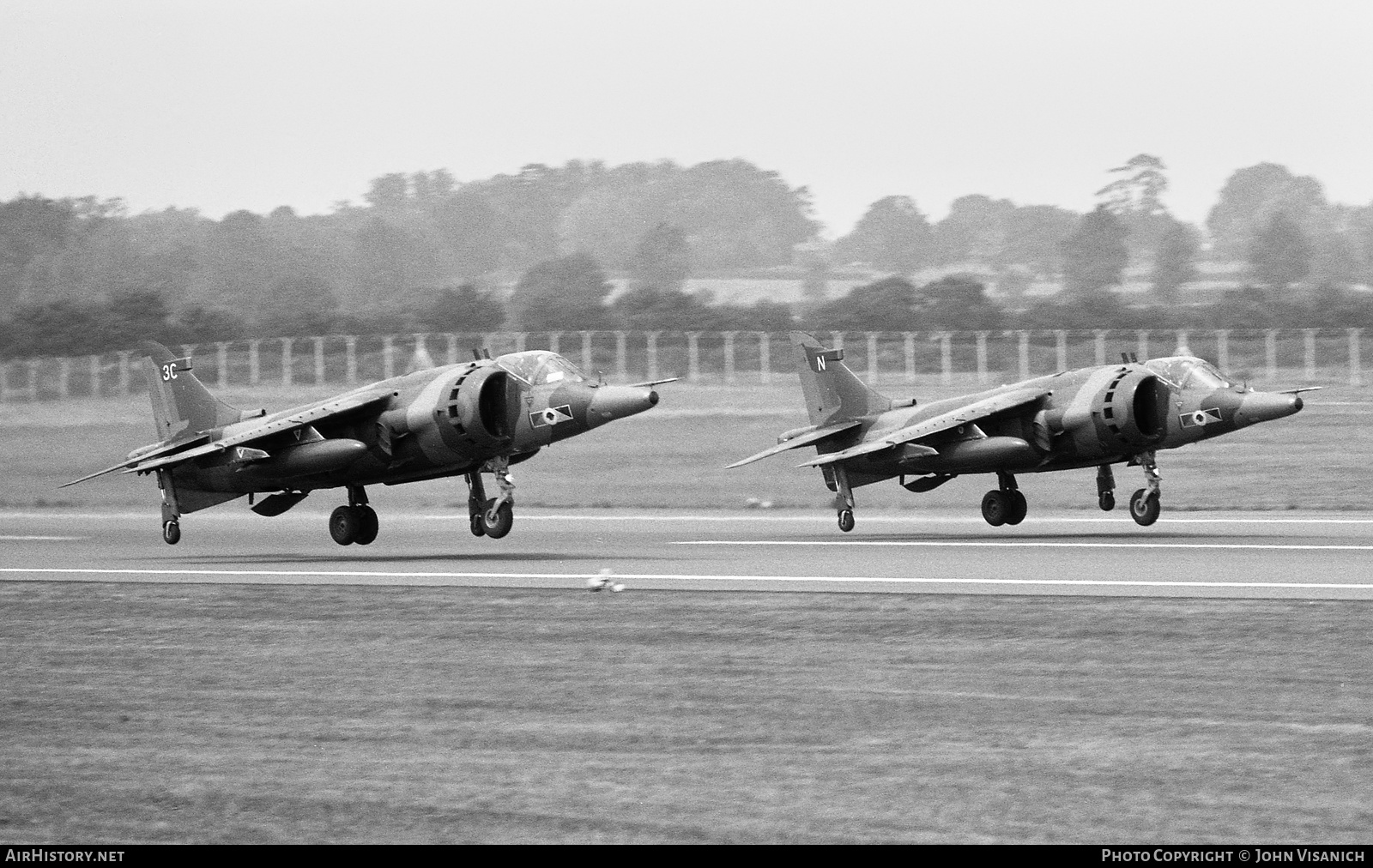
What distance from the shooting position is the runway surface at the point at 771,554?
55.4ft

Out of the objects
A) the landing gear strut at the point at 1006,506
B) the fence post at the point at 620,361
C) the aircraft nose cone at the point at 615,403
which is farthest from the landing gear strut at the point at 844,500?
the fence post at the point at 620,361

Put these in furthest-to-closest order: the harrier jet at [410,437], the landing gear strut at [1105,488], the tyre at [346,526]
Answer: the landing gear strut at [1105,488] < the tyre at [346,526] < the harrier jet at [410,437]

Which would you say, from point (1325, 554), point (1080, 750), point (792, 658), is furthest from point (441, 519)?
point (1080, 750)

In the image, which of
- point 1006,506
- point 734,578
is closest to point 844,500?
point 1006,506

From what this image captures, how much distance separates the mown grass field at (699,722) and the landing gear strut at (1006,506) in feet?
32.4

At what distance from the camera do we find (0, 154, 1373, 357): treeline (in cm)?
5425

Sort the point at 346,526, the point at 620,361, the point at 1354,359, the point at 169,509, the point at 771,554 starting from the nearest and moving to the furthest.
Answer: the point at 771,554 < the point at 346,526 < the point at 169,509 < the point at 1354,359 < the point at 620,361

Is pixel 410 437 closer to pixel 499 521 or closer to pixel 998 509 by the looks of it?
pixel 499 521

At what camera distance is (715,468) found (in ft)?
122

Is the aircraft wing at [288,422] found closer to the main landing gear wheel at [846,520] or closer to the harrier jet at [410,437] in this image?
the harrier jet at [410,437]

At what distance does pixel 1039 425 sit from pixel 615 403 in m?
6.24

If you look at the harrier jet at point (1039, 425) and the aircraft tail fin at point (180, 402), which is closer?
the harrier jet at point (1039, 425)

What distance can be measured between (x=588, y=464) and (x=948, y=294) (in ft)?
71.3
